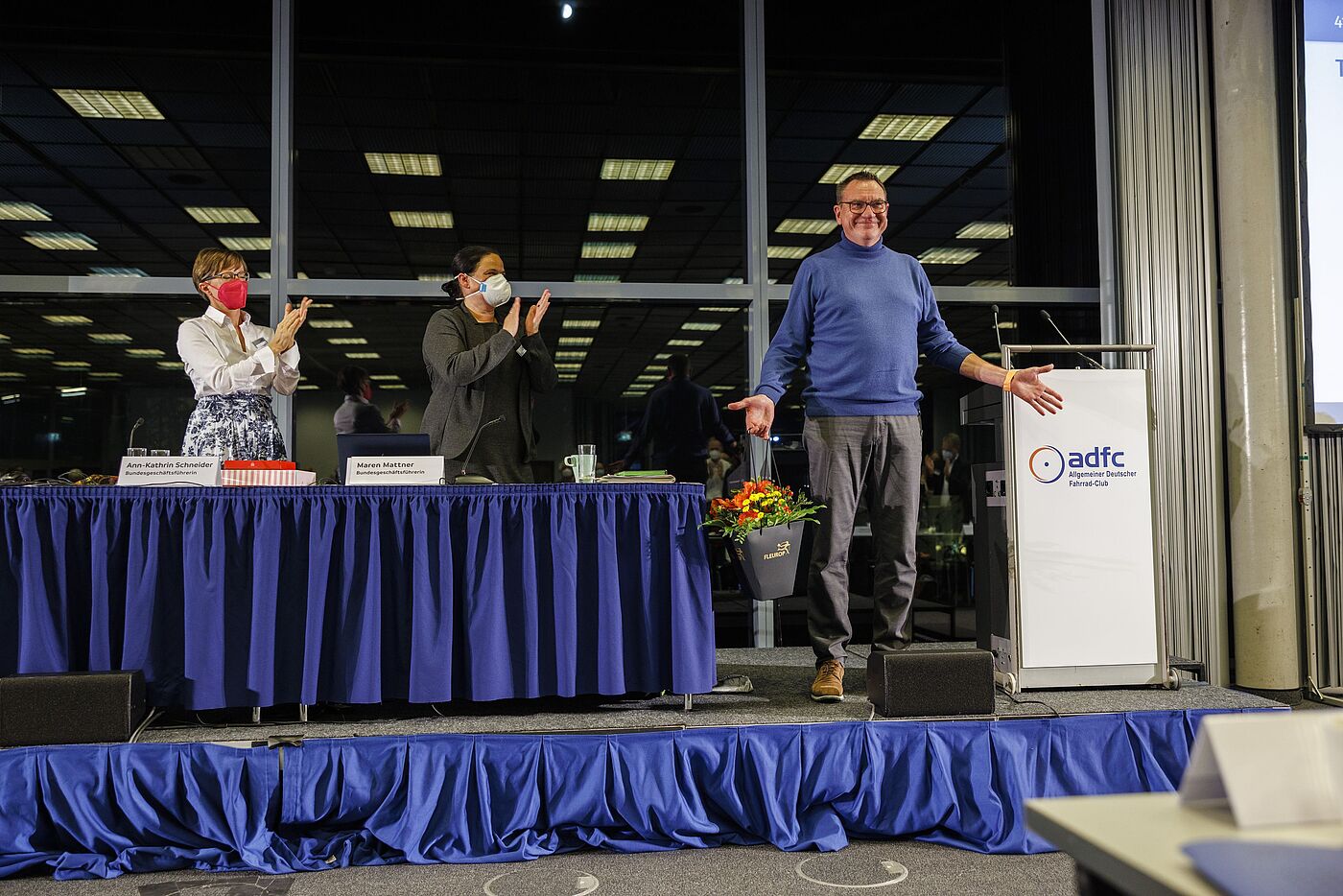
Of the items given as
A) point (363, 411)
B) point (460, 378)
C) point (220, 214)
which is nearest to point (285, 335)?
point (460, 378)

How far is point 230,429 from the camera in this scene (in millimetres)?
3209

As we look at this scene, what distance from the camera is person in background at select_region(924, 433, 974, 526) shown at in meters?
5.13

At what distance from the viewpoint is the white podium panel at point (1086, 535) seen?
321 cm

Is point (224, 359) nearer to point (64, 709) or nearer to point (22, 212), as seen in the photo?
point (64, 709)

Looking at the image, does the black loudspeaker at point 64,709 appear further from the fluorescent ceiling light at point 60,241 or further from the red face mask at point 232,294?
the fluorescent ceiling light at point 60,241

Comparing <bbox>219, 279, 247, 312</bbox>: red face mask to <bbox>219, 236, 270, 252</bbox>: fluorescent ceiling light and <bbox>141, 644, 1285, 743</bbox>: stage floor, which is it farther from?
<bbox>219, 236, 270, 252</bbox>: fluorescent ceiling light

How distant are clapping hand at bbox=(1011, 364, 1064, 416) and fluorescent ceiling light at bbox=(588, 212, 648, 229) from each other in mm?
2469

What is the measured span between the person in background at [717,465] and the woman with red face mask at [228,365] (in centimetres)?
204

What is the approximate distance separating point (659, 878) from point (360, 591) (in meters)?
1.15

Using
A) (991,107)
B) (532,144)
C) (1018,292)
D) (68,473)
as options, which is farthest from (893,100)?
(68,473)

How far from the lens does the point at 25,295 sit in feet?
14.3

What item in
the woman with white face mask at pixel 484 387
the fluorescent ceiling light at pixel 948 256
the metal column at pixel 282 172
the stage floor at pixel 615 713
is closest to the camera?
the stage floor at pixel 615 713

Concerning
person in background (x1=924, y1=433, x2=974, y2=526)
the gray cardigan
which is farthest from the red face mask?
person in background (x1=924, y1=433, x2=974, y2=526)

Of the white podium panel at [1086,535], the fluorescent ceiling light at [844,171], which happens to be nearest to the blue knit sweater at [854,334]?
the white podium panel at [1086,535]
